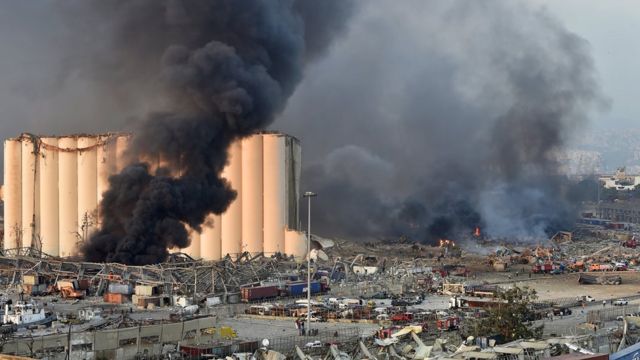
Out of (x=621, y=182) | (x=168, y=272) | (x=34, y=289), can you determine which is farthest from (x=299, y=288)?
(x=621, y=182)

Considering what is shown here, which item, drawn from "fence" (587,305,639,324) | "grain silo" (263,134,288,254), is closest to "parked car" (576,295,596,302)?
"fence" (587,305,639,324)

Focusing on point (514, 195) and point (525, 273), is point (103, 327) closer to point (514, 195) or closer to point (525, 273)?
point (525, 273)

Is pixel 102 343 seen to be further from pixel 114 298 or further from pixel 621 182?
pixel 621 182

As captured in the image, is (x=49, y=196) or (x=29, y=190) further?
(x=29, y=190)

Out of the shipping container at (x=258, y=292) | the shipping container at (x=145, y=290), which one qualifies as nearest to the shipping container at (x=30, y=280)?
the shipping container at (x=145, y=290)

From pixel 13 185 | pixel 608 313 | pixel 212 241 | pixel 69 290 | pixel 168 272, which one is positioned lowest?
pixel 608 313

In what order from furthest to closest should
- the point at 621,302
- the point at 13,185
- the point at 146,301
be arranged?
the point at 13,185 < the point at 146,301 < the point at 621,302
